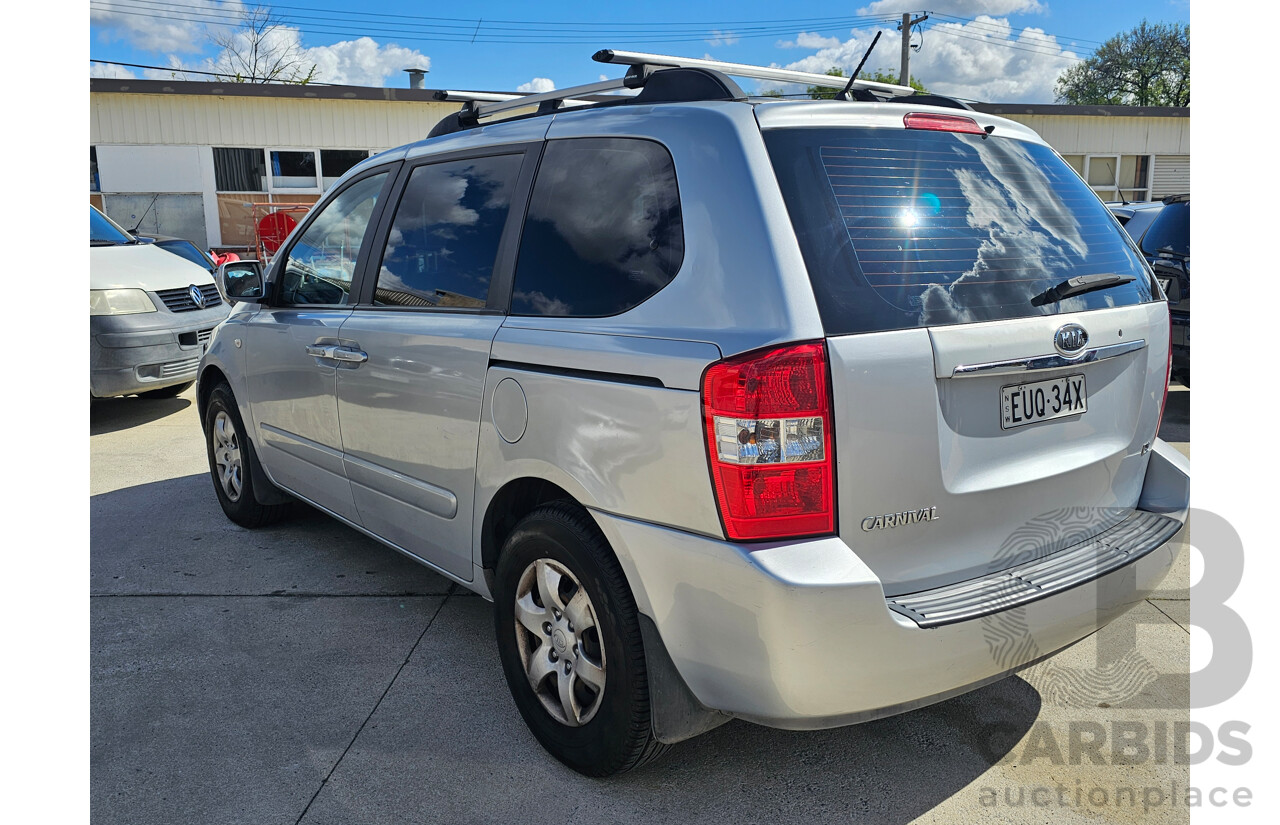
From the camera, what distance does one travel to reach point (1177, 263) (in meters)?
6.99

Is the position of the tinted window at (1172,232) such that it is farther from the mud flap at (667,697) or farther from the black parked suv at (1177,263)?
the mud flap at (667,697)

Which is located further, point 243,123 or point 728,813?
point 243,123

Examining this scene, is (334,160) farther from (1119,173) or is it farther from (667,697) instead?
(1119,173)

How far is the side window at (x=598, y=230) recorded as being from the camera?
2.50m

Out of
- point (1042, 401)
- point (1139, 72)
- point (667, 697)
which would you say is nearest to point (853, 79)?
point (1042, 401)

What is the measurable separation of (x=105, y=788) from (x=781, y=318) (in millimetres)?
2409

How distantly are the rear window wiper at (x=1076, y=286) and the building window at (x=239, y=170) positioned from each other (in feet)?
68.3

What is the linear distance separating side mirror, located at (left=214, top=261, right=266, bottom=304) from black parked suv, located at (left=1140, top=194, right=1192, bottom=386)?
602 cm

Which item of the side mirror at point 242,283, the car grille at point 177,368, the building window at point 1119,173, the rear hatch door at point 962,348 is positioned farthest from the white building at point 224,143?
the rear hatch door at point 962,348

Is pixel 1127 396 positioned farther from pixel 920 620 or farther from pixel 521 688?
pixel 521 688

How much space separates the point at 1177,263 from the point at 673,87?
19.2 feet

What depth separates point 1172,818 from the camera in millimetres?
2555

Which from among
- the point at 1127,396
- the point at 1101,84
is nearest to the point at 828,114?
the point at 1127,396

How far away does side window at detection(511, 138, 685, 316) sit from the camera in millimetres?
2498
